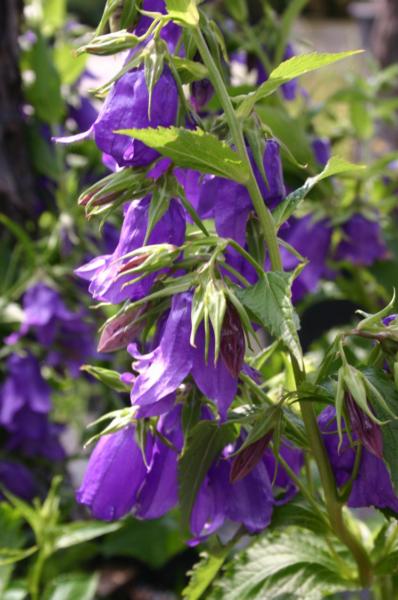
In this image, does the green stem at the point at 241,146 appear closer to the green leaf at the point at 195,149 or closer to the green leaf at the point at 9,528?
the green leaf at the point at 195,149

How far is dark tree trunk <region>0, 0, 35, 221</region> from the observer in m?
1.69

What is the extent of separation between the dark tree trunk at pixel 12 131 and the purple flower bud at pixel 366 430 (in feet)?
3.76

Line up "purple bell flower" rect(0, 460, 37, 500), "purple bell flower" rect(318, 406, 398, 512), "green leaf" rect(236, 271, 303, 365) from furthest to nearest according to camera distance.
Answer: "purple bell flower" rect(0, 460, 37, 500) → "purple bell flower" rect(318, 406, 398, 512) → "green leaf" rect(236, 271, 303, 365)

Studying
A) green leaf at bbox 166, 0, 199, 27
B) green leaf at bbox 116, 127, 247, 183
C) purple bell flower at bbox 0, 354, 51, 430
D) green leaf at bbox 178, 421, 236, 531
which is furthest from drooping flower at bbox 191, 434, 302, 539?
purple bell flower at bbox 0, 354, 51, 430

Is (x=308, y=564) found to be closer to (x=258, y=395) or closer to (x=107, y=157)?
(x=258, y=395)

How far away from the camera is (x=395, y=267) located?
5.27 ft

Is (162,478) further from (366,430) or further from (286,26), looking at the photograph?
(286,26)

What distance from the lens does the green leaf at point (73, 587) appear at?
142 centimetres

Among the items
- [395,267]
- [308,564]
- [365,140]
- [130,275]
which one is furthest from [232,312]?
[365,140]

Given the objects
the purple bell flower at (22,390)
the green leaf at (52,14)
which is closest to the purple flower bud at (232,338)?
the purple bell flower at (22,390)

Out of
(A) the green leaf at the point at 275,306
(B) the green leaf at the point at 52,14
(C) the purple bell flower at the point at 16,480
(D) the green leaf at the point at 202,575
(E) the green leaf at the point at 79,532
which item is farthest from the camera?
(B) the green leaf at the point at 52,14

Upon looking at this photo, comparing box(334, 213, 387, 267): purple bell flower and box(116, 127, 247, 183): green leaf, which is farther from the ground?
box(116, 127, 247, 183): green leaf

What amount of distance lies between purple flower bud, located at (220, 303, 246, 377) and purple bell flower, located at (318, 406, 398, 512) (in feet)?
0.38

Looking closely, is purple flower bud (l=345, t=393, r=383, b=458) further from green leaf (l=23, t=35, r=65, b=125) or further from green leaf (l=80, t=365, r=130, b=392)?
green leaf (l=23, t=35, r=65, b=125)
